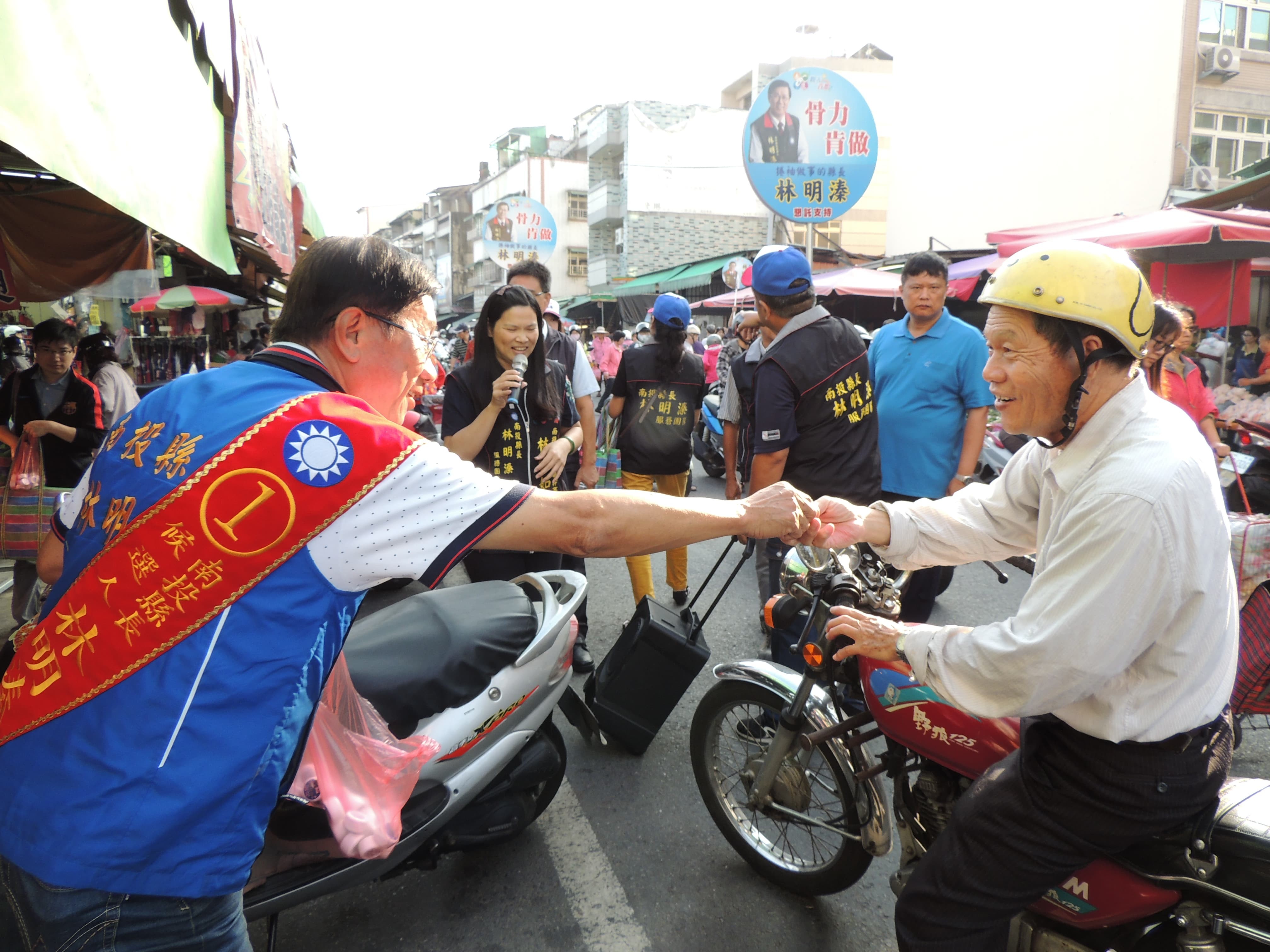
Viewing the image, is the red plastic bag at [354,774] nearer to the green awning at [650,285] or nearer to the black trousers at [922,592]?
the black trousers at [922,592]

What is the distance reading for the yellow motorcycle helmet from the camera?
4.89ft

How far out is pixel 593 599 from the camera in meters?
5.42

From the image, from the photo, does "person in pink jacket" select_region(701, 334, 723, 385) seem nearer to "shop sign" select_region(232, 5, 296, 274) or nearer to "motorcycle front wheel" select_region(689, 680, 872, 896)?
"shop sign" select_region(232, 5, 296, 274)

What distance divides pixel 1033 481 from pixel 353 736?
178 centimetres

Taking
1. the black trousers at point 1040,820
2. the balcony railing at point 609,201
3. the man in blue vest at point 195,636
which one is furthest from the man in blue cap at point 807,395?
the balcony railing at point 609,201

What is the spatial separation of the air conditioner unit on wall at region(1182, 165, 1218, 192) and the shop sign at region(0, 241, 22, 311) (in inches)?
767

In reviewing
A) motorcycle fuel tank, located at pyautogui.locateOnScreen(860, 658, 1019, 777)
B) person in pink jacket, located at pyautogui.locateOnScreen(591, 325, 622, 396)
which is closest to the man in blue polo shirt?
motorcycle fuel tank, located at pyautogui.locateOnScreen(860, 658, 1019, 777)

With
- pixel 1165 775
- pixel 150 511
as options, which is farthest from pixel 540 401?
pixel 1165 775

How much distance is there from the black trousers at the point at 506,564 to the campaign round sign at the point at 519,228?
13946mm

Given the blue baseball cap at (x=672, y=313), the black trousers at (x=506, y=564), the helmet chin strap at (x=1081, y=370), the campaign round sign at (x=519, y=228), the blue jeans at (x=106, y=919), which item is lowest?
the black trousers at (x=506, y=564)

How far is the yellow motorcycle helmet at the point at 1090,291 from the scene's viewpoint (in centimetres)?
149

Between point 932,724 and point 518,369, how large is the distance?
2370mm

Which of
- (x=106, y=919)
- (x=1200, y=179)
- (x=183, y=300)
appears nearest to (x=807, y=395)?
(x=106, y=919)

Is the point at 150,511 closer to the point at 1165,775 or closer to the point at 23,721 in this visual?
the point at 23,721
